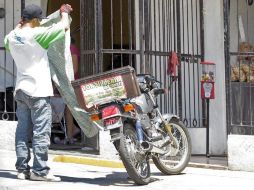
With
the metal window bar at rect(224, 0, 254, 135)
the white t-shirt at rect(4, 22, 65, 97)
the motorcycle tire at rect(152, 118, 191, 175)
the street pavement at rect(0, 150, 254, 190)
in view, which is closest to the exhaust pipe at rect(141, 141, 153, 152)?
the street pavement at rect(0, 150, 254, 190)

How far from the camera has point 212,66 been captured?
34.9ft

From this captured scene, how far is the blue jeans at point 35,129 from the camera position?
23.3 feet

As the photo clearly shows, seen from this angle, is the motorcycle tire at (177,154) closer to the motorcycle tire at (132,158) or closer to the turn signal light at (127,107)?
the motorcycle tire at (132,158)

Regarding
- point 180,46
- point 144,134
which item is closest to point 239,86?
point 180,46

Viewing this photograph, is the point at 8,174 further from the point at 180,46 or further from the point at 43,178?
the point at 180,46

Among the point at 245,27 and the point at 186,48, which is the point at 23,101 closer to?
the point at 186,48

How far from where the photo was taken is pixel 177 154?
8.16 m

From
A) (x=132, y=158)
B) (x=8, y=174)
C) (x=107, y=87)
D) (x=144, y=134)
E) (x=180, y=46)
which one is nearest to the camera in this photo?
(x=132, y=158)

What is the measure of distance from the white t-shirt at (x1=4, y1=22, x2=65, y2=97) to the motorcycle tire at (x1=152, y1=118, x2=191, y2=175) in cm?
185

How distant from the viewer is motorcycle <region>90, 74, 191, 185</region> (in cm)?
711

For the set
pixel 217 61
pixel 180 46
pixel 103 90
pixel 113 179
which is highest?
pixel 180 46

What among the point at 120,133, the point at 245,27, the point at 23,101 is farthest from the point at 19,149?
the point at 245,27

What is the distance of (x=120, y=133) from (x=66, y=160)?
8.46 ft

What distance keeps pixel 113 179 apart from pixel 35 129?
1296 mm
